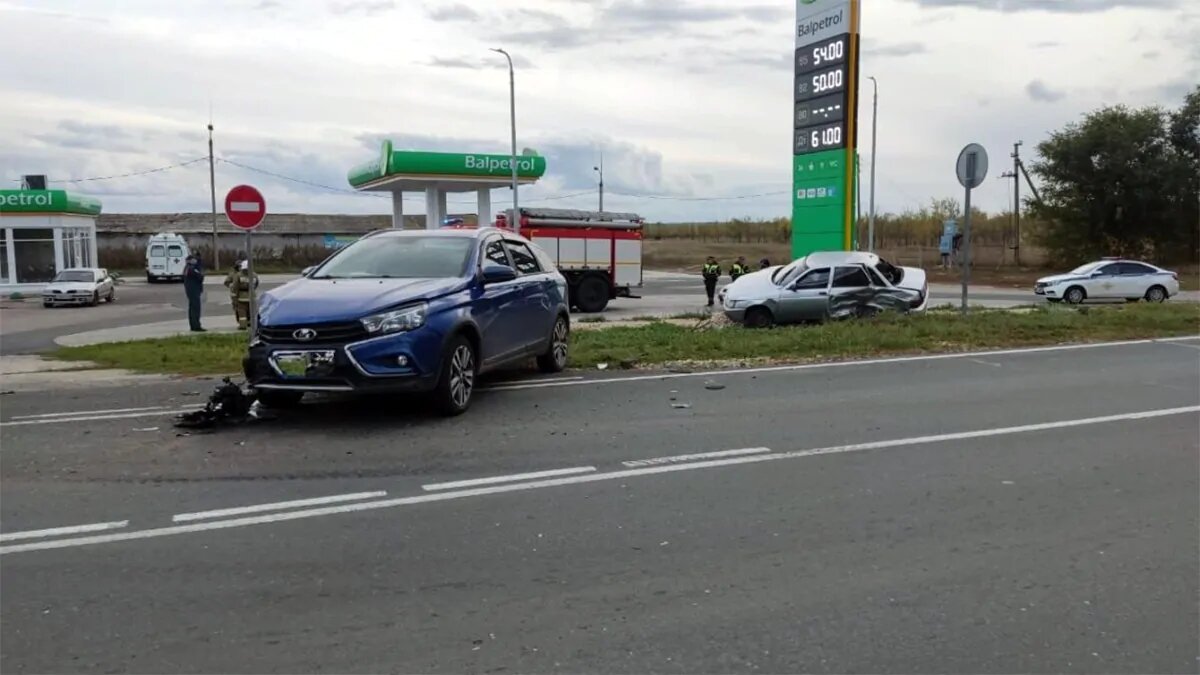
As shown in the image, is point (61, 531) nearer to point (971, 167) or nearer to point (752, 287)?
point (971, 167)

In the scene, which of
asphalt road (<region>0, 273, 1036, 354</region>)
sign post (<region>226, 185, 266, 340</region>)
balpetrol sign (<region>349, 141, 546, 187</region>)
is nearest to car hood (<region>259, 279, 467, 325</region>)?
sign post (<region>226, 185, 266, 340</region>)

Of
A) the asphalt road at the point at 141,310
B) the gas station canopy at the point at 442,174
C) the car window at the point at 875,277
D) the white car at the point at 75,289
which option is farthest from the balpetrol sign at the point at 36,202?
the car window at the point at 875,277

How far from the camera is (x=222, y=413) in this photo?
26.9 feet

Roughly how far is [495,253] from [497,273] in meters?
0.52

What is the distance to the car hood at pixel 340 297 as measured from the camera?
25.8 feet

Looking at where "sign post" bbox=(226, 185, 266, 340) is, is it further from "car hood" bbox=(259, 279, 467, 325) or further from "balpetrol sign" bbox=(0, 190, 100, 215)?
"balpetrol sign" bbox=(0, 190, 100, 215)

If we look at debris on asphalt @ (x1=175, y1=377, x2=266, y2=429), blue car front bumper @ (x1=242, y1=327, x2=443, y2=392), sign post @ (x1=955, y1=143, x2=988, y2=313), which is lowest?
debris on asphalt @ (x1=175, y1=377, x2=266, y2=429)

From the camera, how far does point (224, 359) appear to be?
13.0 metres

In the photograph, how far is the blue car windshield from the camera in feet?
29.3

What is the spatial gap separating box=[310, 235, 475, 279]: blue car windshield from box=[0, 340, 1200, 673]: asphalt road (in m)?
1.23

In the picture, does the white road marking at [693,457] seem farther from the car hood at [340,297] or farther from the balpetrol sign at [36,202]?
the balpetrol sign at [36,202]

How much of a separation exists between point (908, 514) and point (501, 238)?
5.76 metres

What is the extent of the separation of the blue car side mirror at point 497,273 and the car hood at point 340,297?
0.50 m

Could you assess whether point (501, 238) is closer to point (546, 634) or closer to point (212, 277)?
point (546, 634)
